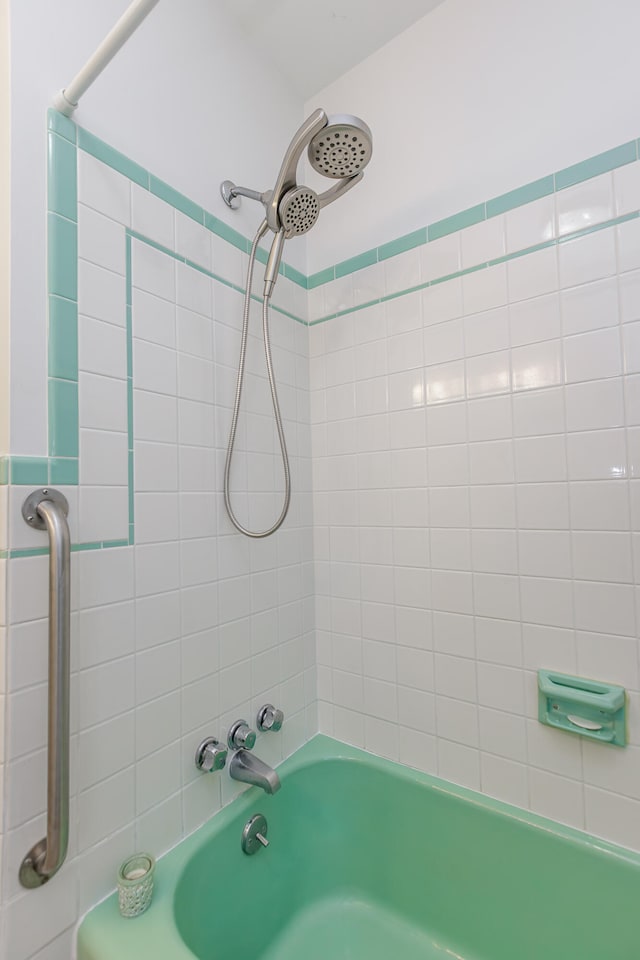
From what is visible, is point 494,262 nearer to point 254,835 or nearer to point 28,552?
point 28,552

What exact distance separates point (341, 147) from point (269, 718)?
1.45m

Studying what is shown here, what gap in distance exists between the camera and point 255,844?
1.09m

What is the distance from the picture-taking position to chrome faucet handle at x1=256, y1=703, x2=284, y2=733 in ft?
3.86

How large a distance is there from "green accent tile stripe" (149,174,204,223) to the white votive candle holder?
147 cm

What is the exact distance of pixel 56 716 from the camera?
72 centimetres

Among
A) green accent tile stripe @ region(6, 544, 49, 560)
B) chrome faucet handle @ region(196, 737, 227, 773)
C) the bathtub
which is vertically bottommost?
the bathtub

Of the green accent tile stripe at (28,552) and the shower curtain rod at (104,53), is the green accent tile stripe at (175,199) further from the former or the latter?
the green accent tile stripe at (28,552)

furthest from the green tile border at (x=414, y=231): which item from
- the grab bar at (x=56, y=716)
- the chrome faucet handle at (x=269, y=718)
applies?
the chrome faucet handle at (x=269, y=718)

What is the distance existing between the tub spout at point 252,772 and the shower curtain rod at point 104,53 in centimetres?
147

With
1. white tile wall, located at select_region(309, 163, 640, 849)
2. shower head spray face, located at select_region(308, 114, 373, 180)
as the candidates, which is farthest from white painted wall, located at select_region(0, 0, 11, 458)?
white tile wall, located at select_region(309, 163, 640, 849)

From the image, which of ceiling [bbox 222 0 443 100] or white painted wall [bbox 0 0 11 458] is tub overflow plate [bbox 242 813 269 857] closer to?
white painted wall [bbox 0 0 11 458]

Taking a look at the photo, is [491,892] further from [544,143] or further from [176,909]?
[544,143]

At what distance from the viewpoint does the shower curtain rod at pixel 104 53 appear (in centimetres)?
67

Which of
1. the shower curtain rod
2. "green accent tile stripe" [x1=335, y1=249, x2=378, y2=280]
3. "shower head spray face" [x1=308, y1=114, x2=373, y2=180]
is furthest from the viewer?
"green accent tile stripe" [x1=335, y1=249, x2=378, y2=280]
